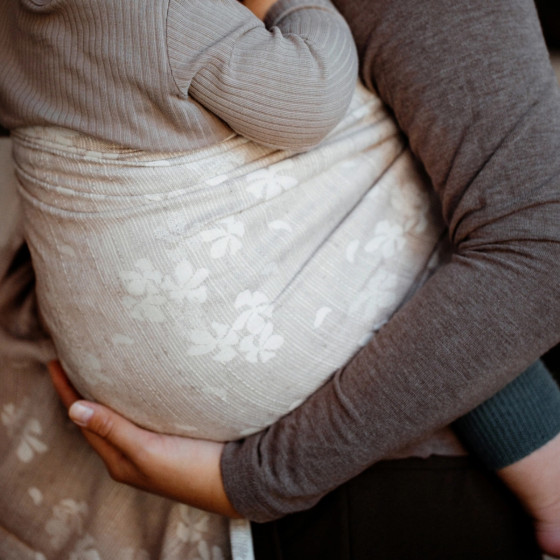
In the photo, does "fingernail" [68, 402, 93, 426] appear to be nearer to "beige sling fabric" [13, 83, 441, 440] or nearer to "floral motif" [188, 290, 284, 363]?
"beige sling fabric" [13, 83, 441, 440]

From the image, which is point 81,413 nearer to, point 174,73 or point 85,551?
point 85,551

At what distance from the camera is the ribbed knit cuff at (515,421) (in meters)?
0.61

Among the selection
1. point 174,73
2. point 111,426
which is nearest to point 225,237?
point 174,73

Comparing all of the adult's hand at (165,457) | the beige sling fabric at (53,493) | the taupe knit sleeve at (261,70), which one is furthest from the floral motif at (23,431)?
the taupe knit sleeve at (261,70)

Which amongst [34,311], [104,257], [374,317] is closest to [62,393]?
[34,311]

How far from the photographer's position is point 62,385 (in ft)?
2.20

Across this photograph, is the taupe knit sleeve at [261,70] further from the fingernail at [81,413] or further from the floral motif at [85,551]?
the floral motif at [85,551]

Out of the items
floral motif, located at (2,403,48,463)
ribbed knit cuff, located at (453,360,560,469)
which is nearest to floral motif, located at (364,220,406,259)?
A: ribbed knit cuff, located at (453,360,560,469)

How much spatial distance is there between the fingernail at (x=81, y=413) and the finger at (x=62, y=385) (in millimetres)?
46

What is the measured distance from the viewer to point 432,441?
66 centimetres

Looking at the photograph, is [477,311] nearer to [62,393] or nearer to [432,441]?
[432,441]

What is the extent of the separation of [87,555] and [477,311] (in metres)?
0.58

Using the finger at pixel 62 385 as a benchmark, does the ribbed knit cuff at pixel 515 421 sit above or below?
above

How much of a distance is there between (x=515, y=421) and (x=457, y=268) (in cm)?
21
